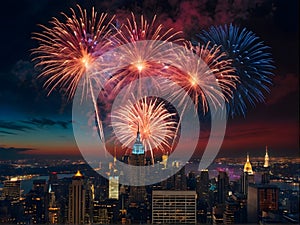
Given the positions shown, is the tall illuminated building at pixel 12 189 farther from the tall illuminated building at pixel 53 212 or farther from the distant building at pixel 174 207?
the distant building at pixel 174 207

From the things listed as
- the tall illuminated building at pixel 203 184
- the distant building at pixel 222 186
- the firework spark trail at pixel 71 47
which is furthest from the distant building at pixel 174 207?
the firework spark trail at pixel 71 47

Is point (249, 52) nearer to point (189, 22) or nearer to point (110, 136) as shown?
point (189, 22)

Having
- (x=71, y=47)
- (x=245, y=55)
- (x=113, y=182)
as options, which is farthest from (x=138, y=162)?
(x=245, y=55)

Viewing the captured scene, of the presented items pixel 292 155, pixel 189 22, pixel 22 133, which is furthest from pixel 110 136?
pixel 292 155

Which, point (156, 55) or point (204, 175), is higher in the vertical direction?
point (156, 55)

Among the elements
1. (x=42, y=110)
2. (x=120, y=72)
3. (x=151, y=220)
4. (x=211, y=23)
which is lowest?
(x=151, y=220)

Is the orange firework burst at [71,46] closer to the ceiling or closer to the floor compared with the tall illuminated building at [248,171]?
closer to the ceiling
